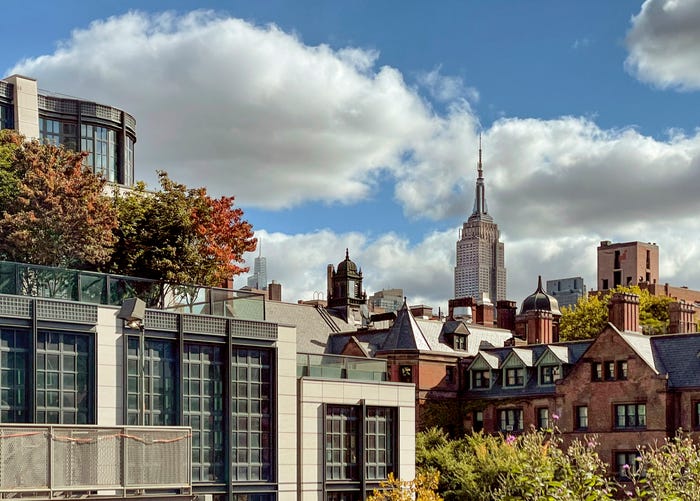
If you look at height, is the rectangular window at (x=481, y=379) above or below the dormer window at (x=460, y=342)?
below

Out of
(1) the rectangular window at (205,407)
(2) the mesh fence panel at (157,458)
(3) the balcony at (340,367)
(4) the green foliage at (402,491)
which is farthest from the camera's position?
(4) the green foliage at (402,491)

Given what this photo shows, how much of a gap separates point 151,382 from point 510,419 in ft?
144

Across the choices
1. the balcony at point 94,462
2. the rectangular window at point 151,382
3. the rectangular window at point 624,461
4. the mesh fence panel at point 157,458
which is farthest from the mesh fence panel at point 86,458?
the rectangular window at point 624,461

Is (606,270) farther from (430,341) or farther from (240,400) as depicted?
(240,400)

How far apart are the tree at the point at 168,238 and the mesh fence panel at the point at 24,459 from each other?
15907mm

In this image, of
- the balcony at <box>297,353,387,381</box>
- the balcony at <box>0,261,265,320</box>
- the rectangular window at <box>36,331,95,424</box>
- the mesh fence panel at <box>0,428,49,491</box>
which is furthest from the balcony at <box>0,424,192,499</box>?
the balcony at <box>297,353,387,381</box>

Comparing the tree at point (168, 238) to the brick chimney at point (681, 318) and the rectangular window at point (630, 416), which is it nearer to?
the rectangular window at point (630, 416)

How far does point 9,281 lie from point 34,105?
33.6 m

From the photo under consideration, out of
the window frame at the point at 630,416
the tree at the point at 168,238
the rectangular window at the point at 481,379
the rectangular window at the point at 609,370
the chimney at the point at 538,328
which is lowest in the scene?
the window frame at the point at 630,416

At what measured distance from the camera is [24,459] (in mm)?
29062

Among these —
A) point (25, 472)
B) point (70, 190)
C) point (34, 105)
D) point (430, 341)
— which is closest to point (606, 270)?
point (430, 341)

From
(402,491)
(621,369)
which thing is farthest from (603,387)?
(402,491)

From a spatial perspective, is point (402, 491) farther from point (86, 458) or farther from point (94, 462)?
point (86, 458)

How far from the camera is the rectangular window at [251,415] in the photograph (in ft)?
129
